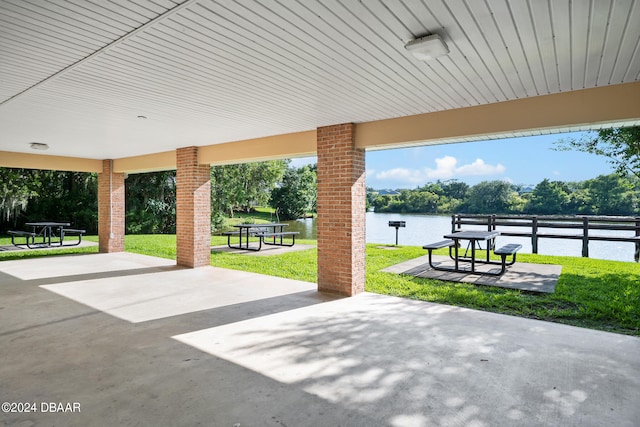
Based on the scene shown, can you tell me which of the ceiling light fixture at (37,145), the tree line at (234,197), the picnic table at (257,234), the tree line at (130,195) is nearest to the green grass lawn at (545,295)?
the picnic table at (257,234)

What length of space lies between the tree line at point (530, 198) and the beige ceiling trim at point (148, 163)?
11.7 meters

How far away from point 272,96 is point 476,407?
3.37 meters

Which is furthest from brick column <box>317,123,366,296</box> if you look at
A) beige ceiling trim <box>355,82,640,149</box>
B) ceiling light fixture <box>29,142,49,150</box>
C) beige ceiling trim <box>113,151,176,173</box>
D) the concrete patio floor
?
ceiling light fixture <box>29,142,49,150</box>

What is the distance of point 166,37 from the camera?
2525 millimetres

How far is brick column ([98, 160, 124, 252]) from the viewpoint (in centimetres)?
975

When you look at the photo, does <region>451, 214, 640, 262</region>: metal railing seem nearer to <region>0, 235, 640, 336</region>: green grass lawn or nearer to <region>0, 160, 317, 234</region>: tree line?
<region>0, 235, 640, 336</region>: green grass lawn

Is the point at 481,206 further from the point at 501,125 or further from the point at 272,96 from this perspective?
the point at 272,96

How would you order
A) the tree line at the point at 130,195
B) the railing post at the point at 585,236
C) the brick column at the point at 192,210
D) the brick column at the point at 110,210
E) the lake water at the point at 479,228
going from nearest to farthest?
the brick column at the point at 192,210 < the railing post at the point at 585,236 < the lake water at the point at 479,228 < the brick column at the point at 110,210 < the tree line at the point at 130,195

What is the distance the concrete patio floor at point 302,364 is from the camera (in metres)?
2.23

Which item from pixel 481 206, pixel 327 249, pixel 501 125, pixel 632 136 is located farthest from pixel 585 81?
pixel 481 206

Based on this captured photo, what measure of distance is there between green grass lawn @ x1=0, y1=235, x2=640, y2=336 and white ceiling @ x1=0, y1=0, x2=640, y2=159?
2558 mm

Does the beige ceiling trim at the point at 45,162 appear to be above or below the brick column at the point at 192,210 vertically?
above

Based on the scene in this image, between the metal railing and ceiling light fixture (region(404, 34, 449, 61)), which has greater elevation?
ceiling light fixture (region(404, 34, 449, 61))

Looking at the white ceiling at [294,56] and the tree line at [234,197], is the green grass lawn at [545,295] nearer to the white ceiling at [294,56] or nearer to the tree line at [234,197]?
the white ceiling at [294,56]
